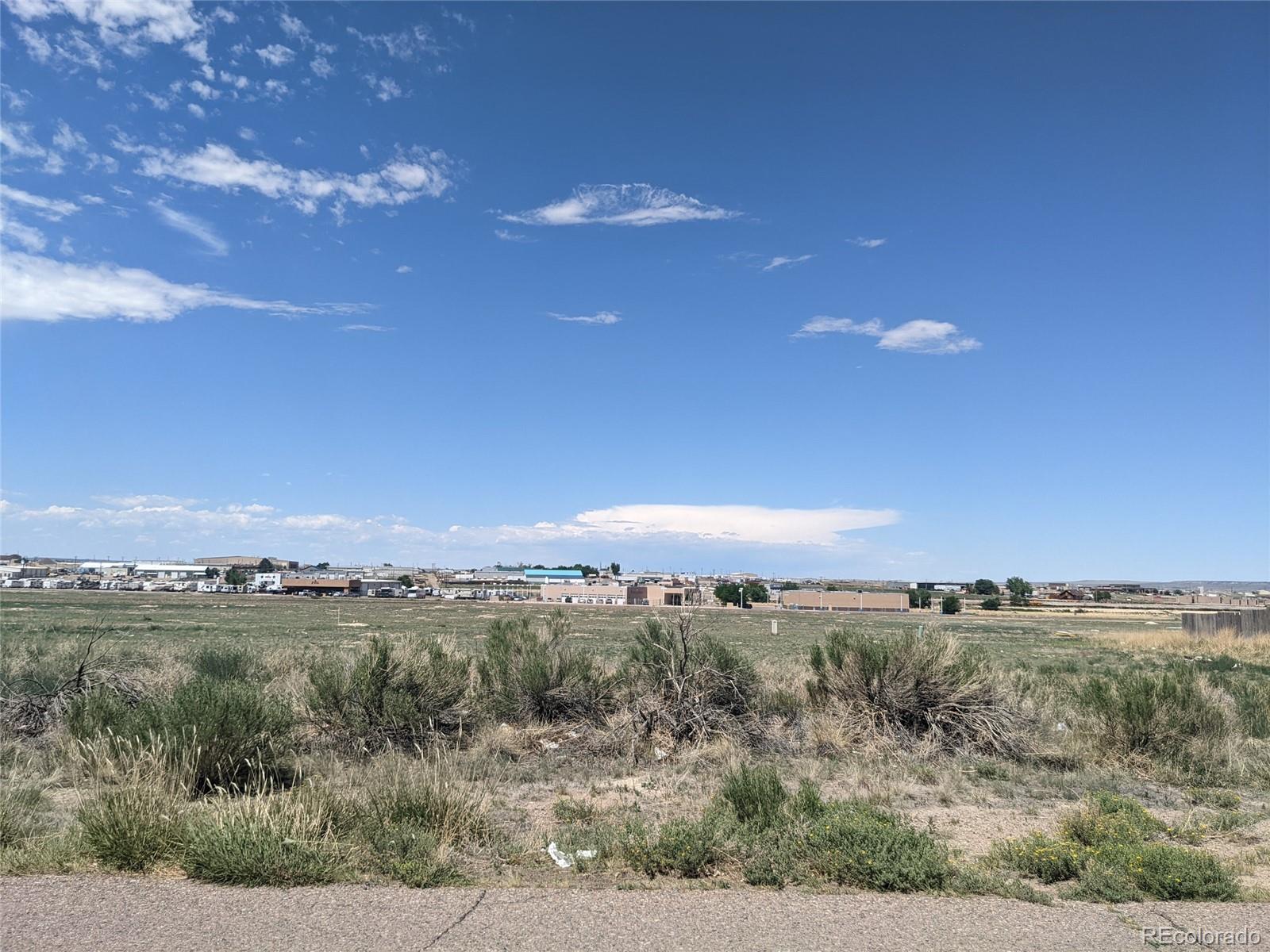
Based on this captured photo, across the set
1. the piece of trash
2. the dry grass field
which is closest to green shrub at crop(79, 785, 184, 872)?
the dry grass field

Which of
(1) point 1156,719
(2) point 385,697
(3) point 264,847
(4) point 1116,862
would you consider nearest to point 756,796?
(4) point 1116,862

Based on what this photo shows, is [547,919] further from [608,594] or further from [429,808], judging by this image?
[608,594]

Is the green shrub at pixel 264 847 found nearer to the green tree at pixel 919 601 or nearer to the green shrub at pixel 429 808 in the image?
the green shrub at pixel 429 808

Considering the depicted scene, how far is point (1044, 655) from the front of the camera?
4003cm

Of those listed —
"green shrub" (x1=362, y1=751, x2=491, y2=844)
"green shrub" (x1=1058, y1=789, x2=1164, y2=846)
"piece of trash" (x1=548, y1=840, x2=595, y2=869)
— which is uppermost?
"green shrub" (x1=362, y1=751, x2=491, y2=844)

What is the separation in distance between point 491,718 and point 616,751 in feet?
8.41

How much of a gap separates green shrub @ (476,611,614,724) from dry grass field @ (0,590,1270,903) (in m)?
0.04

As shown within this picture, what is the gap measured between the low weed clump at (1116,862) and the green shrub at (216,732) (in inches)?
297

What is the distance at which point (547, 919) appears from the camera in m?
5.83

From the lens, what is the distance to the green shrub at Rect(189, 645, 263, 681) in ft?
52.7

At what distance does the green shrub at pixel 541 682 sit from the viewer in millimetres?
14953

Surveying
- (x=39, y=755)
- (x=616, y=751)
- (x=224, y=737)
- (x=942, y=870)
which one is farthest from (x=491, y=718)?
(x=942, y=870)

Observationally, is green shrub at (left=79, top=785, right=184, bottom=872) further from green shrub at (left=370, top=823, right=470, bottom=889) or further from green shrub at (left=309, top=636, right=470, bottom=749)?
green shrub at (left=309, top=636, right=470, bottom=749)

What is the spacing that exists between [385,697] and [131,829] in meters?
6.32
